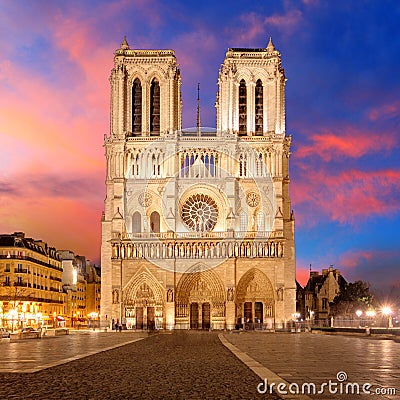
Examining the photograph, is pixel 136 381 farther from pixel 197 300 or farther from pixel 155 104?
pixel 155 104

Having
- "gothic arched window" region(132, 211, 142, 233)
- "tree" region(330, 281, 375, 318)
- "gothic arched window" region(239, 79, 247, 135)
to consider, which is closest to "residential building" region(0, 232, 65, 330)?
"gothic arched window" region(132, 211, 142, 233)

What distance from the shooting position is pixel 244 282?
68312mm

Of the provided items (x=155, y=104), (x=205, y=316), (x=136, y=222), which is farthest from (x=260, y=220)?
(x=155, y=104)

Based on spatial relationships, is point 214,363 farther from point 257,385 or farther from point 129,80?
point 129,80

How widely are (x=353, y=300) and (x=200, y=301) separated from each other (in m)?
19.3

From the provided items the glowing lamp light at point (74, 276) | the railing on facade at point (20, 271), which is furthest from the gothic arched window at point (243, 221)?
the glowing lamp light at point (74, 276)

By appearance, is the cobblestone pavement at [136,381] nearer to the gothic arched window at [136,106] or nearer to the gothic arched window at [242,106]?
the gothic arched window at [242,106]

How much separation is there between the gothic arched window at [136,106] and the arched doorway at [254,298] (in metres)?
18.0

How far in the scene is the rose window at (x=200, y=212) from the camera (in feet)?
232

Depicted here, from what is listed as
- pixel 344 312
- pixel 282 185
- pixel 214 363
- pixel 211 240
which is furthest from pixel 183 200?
pixel 214 363

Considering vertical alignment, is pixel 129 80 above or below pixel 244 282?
above

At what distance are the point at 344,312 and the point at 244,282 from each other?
53.9ft

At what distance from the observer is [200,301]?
68.6 metres

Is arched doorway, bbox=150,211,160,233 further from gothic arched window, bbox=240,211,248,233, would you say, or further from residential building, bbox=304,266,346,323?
residential building, bbox=304,266,346,323
